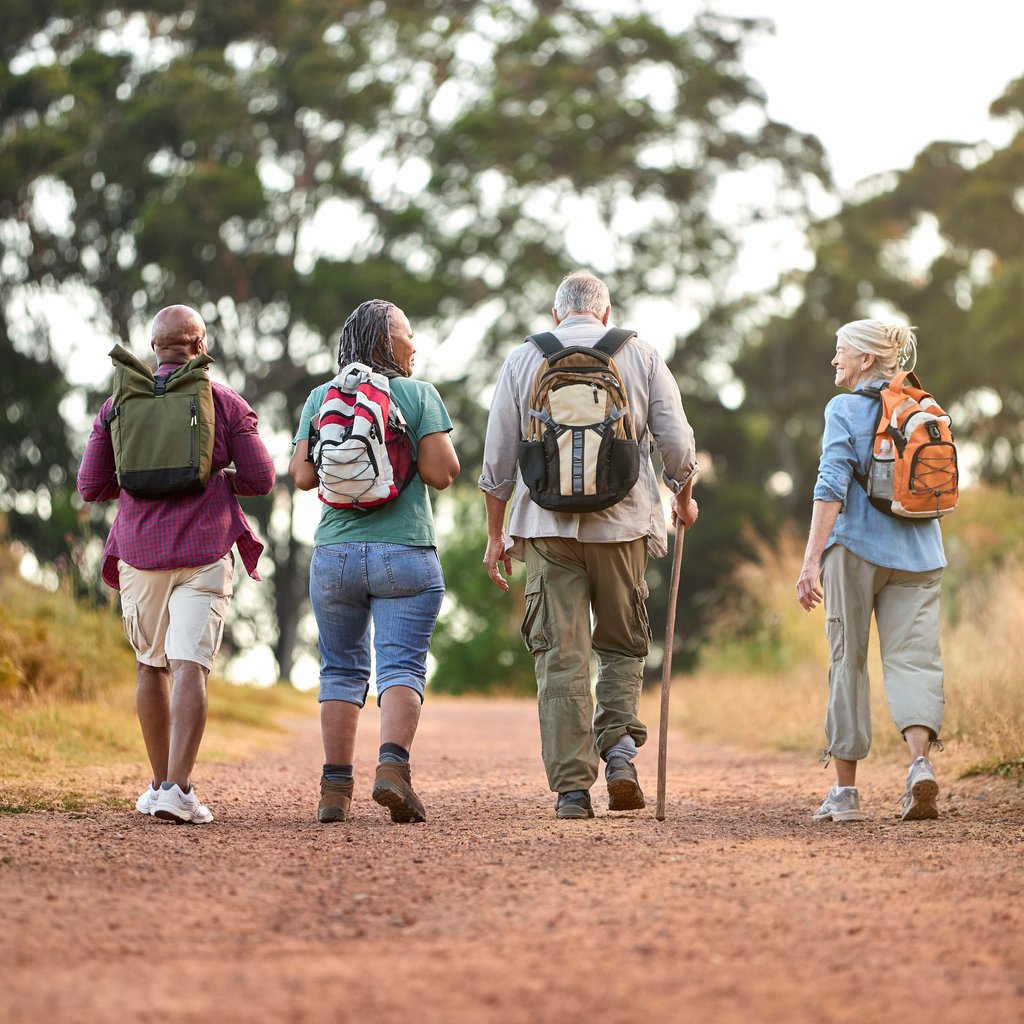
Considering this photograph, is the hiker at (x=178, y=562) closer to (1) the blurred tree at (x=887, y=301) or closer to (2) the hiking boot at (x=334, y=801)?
(2) the hiking boot at (x=334, y=801)

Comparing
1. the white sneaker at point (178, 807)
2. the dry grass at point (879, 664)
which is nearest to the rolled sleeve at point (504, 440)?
the white sneaker at point (178, 807)

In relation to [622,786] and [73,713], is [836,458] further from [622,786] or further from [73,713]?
[73,713]

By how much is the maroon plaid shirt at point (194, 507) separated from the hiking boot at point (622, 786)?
59.5 inches

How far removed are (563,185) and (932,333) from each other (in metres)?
8.51

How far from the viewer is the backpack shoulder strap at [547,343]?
594 cm

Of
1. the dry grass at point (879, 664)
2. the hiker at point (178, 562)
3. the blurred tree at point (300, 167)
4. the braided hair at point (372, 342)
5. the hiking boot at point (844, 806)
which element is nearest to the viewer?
the hiker at point (178, 562)

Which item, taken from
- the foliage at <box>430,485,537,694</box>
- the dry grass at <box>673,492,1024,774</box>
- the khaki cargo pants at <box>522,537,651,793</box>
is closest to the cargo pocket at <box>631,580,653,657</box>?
the khaki cargo pants at <box>522,537,651,793</box>

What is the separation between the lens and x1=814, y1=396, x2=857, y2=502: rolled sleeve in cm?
598

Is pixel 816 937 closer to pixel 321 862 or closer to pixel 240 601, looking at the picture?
pixel 321 862

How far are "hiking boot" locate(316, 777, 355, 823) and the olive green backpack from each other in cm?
117

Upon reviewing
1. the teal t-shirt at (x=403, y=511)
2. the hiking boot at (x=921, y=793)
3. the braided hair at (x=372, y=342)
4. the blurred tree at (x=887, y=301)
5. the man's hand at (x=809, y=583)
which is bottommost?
the hiking boot at (x=921, y=793)

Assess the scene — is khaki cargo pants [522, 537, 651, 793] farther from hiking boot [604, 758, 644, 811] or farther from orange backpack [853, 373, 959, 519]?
orange backpack [853, 373, 959, 519]

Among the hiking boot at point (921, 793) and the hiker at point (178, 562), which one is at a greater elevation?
the hiker at point (178, 562)

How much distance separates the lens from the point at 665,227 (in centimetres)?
2711
